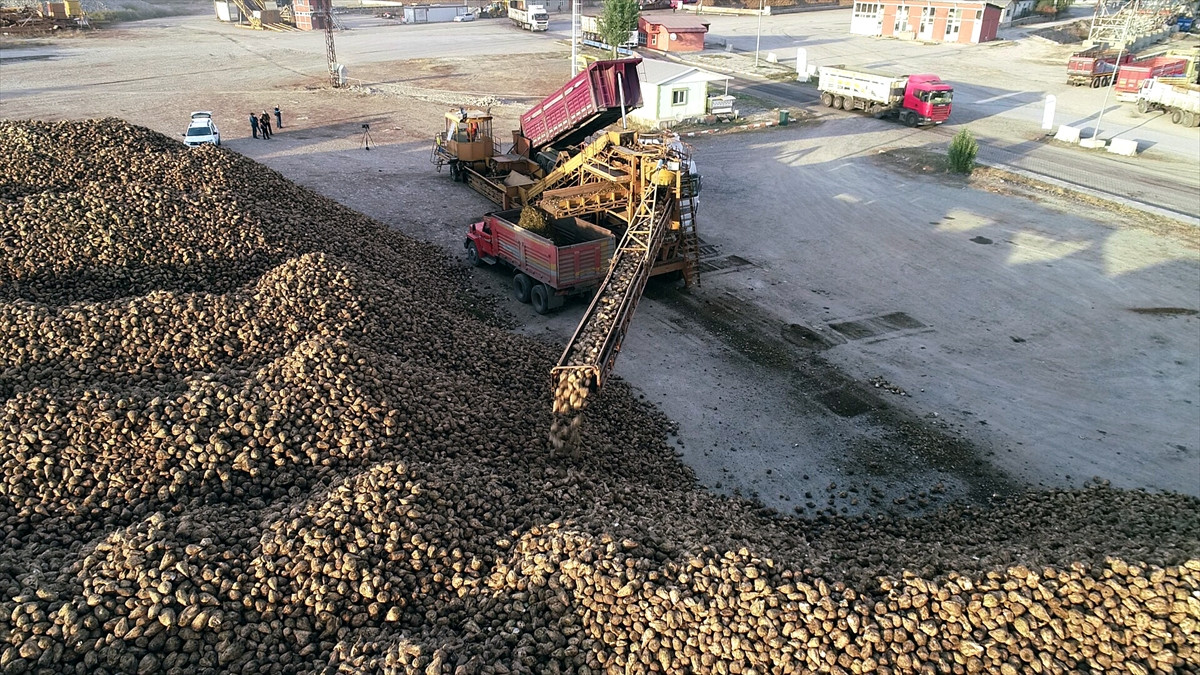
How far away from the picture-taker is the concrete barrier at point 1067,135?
105 feet

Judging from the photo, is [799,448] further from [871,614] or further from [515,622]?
[515,622]

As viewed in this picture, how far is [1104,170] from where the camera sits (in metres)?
28.3

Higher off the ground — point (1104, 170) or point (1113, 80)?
point (1113, 80)

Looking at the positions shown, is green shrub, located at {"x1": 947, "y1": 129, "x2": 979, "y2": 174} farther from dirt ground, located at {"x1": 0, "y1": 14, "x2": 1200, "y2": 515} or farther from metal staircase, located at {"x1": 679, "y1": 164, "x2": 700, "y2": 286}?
metal staircase, located at {"x1": 679, "y1": 164, "x2": 700, "y2": 286}

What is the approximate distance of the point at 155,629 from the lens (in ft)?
23.4

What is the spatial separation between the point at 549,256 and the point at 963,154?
18.5 m

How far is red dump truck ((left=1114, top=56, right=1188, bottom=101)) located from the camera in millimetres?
38062

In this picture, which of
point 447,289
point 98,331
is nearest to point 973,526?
point 447,289

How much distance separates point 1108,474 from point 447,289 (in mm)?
13363

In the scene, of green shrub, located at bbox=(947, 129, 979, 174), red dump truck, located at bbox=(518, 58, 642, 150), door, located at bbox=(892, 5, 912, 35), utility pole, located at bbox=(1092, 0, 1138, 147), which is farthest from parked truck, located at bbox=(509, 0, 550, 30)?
green shrub, located at bbox=(947, 129, 979, 174)

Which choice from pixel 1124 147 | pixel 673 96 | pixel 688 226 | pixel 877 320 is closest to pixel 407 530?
pixel 688 226

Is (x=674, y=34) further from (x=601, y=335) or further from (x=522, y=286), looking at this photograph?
(x=601, y=335)

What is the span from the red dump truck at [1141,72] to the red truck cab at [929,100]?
11.4 m

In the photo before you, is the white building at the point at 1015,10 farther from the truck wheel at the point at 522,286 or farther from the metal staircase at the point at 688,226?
the truck wheel at the point at 522,286
